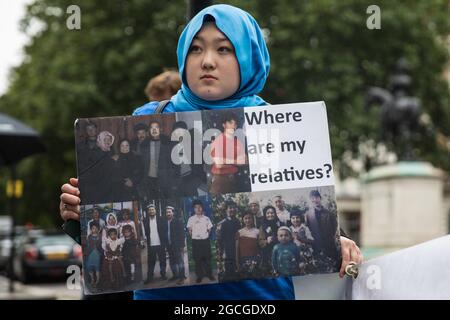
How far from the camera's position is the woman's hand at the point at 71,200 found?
2.41 m

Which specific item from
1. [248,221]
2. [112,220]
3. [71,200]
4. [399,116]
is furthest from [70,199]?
[399,116]

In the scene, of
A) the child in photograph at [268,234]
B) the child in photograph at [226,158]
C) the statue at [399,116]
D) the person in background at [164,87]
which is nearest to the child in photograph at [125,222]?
the child in photograph at [226,158]

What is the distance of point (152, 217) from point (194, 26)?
550mm

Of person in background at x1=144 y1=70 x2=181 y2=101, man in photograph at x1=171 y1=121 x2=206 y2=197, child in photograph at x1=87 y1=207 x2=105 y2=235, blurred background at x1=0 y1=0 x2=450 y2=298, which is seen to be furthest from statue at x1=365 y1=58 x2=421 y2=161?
child in photograph at x1=87 y1=207 x2=105 y2=235

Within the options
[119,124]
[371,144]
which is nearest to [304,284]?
[119,124]

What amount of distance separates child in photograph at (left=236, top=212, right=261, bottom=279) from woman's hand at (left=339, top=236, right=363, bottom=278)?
231 millimetres

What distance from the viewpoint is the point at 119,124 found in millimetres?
2389

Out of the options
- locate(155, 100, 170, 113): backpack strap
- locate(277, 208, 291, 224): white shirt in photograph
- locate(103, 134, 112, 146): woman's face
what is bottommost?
locate(277, 208, 291, 224): white shirt in photograph

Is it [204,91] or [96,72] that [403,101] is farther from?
[204,91]

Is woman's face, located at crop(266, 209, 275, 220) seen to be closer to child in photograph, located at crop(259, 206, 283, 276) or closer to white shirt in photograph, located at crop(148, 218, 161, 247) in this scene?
child in photograph, located at crop(259, 206, 283, 276)

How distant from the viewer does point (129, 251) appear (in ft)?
7.65

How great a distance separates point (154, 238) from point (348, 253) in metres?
0.50

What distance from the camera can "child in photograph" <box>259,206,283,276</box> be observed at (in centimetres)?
234

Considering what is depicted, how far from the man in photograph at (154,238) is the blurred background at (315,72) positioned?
19929 mm
